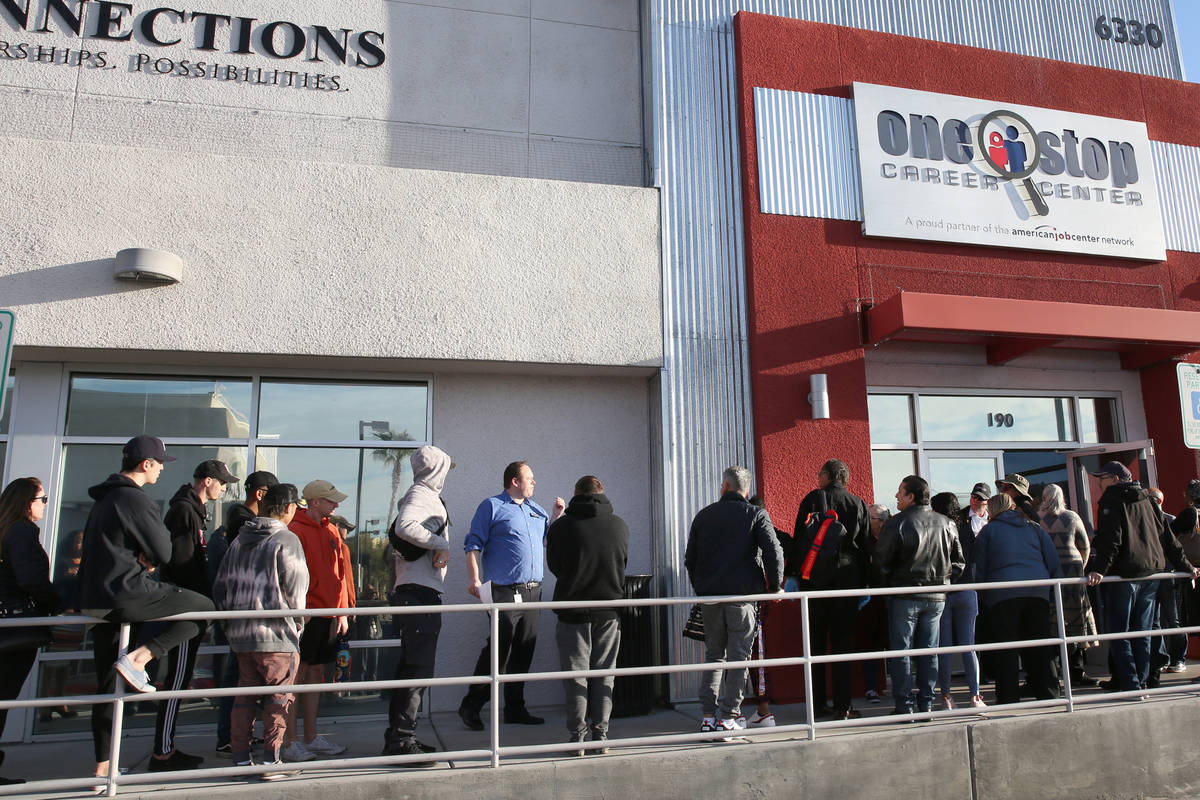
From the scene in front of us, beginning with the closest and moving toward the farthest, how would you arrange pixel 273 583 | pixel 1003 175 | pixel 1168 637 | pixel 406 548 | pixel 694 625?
pixel 273 583 → pixel 406 548 → pixel 694 625 → pixel 1168 637 → pixel 1003 175

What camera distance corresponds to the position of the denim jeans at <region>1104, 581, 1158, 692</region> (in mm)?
6395

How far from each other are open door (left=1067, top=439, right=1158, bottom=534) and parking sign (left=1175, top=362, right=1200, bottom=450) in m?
1.01

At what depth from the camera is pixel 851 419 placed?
26.1 feet

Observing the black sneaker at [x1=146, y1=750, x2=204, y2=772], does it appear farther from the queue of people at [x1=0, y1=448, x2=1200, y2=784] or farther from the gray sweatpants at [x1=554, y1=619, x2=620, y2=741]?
the gray sweatpants at [x1=554, y1=619, x2=620, y2=741]

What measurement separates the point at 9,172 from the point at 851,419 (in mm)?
7222

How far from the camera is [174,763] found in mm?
5129

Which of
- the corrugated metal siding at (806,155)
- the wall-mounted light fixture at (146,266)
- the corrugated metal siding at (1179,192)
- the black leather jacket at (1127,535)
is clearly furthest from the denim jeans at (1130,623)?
the wall-mounted light fixture at (146,266)

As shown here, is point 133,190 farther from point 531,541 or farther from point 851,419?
point 851,419

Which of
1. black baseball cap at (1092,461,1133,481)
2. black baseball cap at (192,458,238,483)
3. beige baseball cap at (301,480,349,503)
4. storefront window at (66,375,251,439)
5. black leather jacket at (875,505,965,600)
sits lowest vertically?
black leather jacket at (875,505,965,600)

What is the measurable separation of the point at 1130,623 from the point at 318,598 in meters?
6.10

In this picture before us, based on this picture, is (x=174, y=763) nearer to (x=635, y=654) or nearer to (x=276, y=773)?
(x=276, y=773)

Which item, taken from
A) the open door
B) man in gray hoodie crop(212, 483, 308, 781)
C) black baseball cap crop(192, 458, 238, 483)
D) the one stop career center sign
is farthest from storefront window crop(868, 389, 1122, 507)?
black baseball cap crop(192, 458, 238, 483)

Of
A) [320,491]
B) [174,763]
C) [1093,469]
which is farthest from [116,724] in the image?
[1093,469]

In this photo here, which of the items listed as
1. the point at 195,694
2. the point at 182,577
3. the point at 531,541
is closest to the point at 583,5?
the point at 531,541
